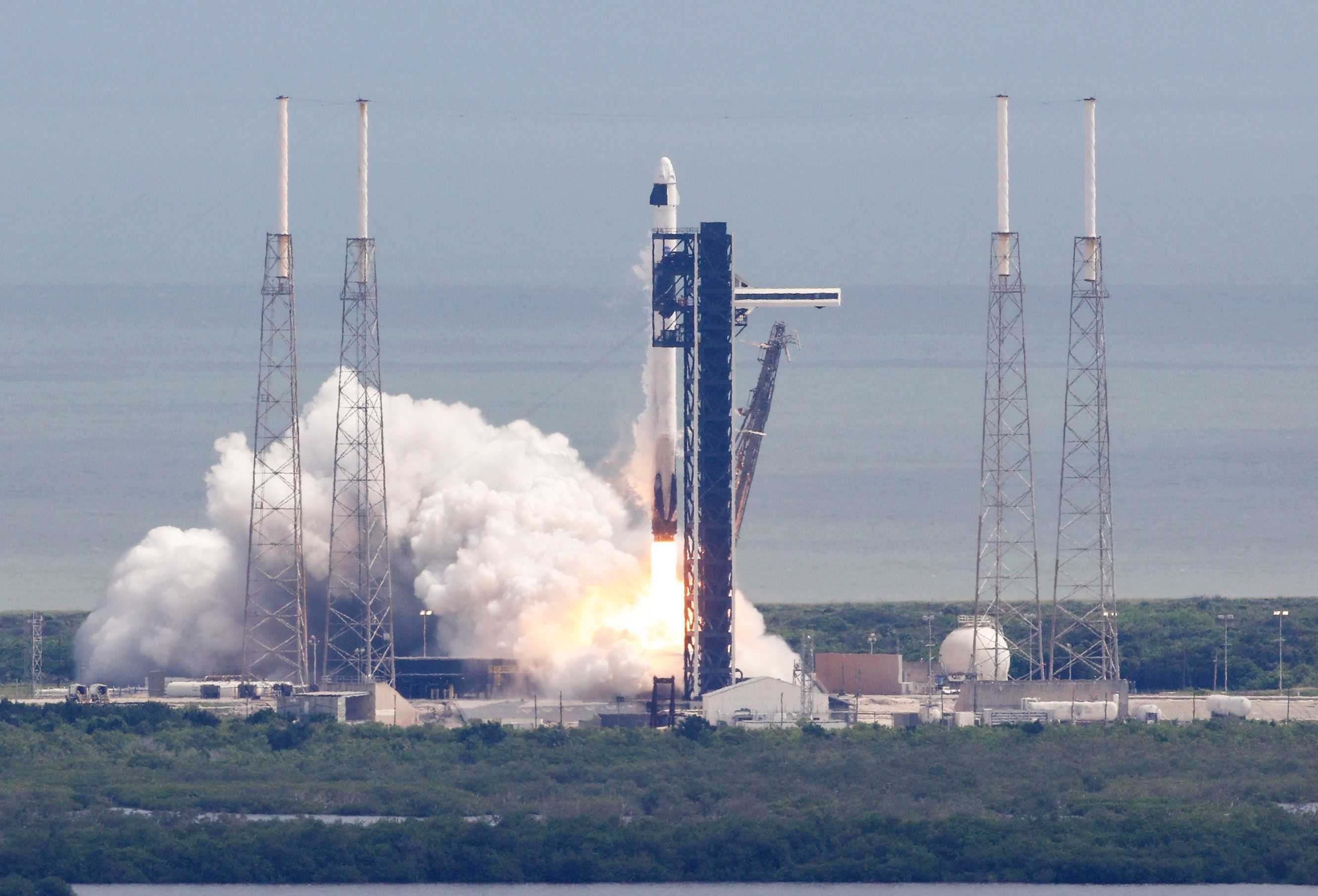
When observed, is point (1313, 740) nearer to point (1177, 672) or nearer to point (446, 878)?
point (1177, 672)

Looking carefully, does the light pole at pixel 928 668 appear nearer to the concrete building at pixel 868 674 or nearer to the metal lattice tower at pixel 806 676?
the concrete building at pixel 868 674

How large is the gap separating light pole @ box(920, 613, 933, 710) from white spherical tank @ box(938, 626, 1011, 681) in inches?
20.7

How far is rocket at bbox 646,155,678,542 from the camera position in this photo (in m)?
86.8

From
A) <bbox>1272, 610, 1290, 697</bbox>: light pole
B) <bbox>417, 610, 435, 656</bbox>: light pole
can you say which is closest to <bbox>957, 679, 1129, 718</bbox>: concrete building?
<bbox>1272, 610, 1290, 697</bbox>: light pole

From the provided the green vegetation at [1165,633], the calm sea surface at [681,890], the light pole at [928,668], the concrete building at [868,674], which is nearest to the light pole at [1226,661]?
the green vegetation at [1165,633]

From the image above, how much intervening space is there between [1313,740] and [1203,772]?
16.9ft

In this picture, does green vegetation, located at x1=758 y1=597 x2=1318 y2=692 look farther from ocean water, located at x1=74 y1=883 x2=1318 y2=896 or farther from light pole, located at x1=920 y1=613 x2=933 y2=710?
ocean water, located at x1=74 y1=883 x2=1318 y2=896

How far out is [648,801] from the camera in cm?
7581

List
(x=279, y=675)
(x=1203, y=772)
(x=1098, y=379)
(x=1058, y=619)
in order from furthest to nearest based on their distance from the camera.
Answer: (x=1058, y=619) → (x=279, y=675) → (x=1098, y=379) → (x=1203, y=772)

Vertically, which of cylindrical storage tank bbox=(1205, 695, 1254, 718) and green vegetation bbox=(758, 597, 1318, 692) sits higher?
green vegetation bbox=(758, 597, 1318, 692)

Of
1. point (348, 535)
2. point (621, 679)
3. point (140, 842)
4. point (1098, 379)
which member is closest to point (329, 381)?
point (348, 535)

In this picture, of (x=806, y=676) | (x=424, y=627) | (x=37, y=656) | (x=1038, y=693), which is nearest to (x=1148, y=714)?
(x=1038, y=693)

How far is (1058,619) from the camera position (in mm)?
99125

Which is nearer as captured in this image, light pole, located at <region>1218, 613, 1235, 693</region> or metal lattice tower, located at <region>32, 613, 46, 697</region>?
metal lattice tower, located at <region>32, 613, 46, 697</region>
